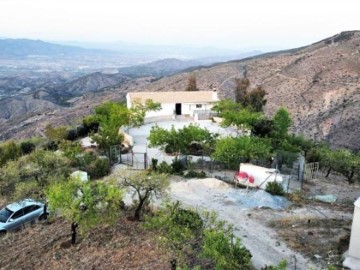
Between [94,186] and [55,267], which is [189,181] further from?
[55,267]

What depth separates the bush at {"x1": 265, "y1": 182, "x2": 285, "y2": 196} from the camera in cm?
2336

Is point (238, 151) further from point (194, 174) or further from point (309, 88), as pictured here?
point (309, 88)

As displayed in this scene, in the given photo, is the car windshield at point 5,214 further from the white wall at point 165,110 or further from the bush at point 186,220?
the white wall at point 165,110

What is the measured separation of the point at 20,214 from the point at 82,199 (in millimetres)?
6026

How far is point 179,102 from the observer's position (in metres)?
49.2

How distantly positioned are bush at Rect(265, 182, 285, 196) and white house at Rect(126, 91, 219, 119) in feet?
81.1

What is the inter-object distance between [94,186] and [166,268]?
15.2 feet

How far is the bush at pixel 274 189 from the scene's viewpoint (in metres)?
23.4

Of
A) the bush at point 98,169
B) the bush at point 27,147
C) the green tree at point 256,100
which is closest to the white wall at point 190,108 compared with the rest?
the green tree at point 256,100

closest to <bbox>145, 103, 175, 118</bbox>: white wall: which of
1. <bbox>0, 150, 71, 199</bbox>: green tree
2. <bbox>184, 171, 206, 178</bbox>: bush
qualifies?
<bbox>184, 171, 206, 178</bbox>: bush

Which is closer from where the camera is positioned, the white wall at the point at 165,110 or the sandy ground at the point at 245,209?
the sandy ground at the point at 245,209

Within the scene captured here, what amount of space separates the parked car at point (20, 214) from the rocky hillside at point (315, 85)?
126 feet

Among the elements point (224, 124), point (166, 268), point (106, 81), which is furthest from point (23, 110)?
point (166, 268)

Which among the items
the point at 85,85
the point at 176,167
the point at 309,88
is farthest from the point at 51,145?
the point at 85,85
